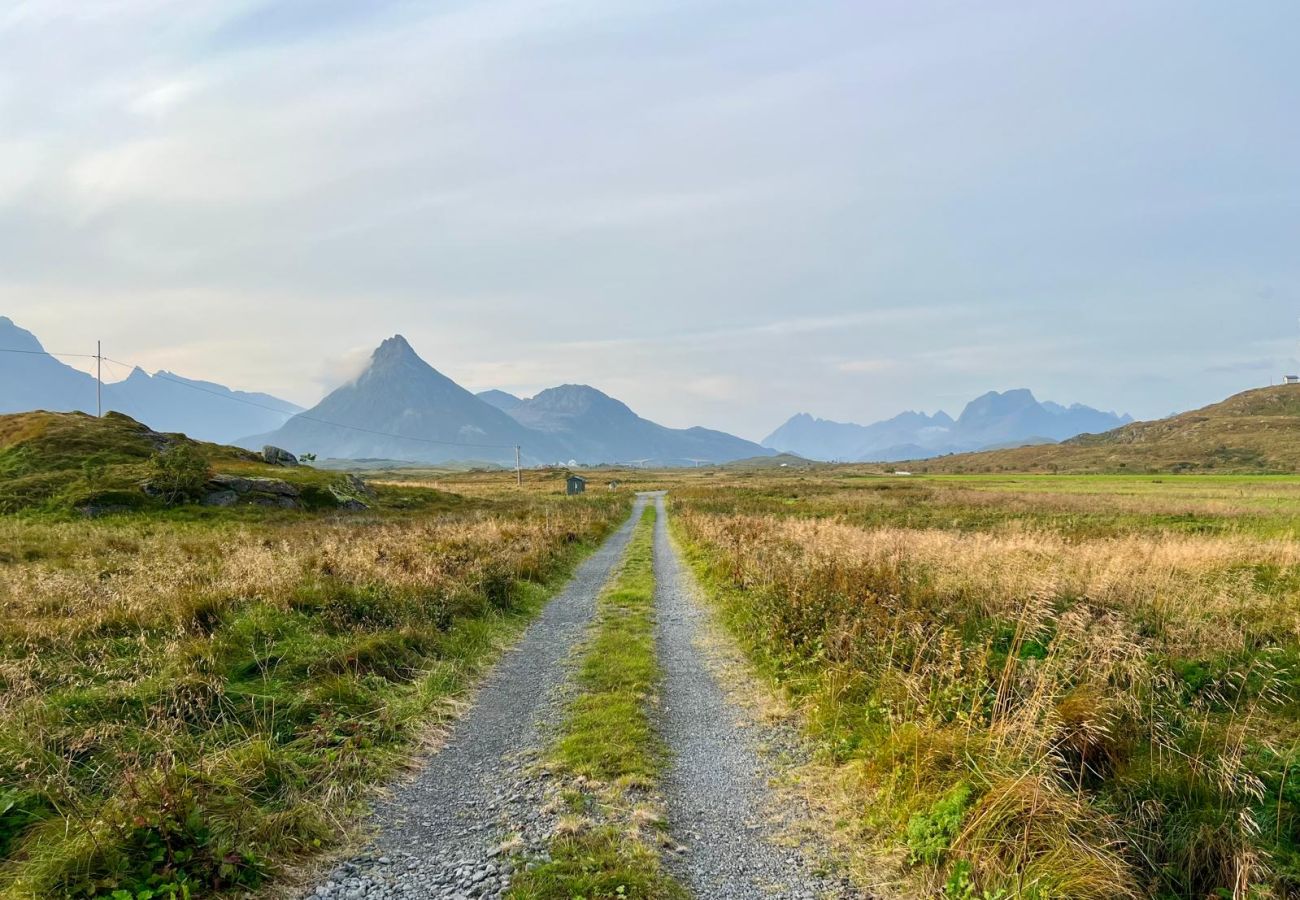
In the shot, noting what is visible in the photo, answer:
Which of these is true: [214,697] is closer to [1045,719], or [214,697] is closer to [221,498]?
[1045,719]

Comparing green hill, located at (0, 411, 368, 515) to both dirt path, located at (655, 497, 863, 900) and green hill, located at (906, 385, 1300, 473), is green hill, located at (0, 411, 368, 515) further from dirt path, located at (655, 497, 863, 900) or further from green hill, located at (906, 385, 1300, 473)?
green hill, located at (906, 385, 1300, 473)

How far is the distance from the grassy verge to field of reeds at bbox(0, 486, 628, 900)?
2.04 metres

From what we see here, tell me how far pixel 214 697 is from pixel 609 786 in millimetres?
5322

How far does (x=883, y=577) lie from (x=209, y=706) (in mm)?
12657

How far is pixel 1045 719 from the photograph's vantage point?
239 inches

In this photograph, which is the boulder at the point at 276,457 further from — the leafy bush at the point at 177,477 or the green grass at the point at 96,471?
the leafy bush at the point at 177,477

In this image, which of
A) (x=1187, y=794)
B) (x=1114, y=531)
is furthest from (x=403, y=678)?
(x=1114, y=531)

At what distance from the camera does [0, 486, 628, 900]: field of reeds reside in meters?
5.11

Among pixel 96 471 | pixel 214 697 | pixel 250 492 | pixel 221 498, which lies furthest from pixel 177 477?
pixel 214 697

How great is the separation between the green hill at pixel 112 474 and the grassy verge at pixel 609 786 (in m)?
35.1

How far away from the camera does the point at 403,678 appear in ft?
33.5

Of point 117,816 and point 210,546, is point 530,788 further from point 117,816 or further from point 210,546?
point 210,546

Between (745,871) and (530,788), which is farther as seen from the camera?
(530,788)

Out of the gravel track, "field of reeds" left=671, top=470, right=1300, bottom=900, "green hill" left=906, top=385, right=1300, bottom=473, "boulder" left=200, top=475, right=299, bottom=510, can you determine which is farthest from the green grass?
"green hill" left=906, top=385, right=1300, bottom=473
